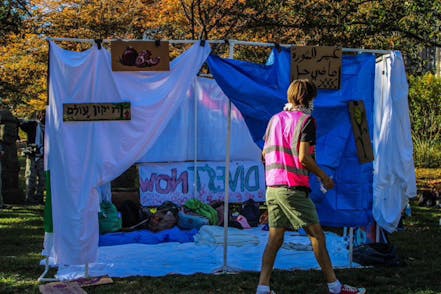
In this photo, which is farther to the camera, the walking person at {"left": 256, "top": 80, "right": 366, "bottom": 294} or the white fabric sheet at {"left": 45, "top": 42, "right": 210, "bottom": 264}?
the white fabric sheet at {"left": 45, "top": 42, "right": 210, "bottom": 264}

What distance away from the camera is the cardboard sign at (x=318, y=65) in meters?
5.99

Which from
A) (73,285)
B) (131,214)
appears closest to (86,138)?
(73,285)

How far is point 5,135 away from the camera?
11.8 m

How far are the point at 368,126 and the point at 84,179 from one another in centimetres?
A: 300

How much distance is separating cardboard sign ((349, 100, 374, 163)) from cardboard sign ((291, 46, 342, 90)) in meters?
0.30

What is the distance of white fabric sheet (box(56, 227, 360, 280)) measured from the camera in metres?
6.08

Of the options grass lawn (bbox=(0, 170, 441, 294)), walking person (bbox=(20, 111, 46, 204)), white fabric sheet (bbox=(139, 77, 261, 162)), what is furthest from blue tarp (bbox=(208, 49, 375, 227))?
walking person (bbox=(20, 111, 46, 204))

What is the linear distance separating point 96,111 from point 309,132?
2.11 metres

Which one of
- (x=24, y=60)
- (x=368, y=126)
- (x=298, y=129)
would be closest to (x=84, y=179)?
(x=298, y=129)

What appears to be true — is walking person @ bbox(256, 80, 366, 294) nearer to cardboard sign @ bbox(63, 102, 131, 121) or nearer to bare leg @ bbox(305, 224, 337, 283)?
bare leg @ bbox(305, 224, 337, 283)

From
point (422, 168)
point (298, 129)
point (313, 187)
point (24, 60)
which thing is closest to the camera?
point (298, 129)

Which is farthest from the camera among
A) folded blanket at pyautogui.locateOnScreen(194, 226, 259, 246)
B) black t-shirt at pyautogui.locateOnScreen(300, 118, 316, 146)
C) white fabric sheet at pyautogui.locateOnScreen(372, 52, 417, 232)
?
folded blanket at pyautogui.locateOnScreen(194, 226, 259, 246)

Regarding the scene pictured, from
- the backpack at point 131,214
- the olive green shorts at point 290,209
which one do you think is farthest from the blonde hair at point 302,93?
the backpack at point 131,214

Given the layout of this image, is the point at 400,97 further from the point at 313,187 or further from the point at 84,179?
the point at 84,179
